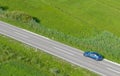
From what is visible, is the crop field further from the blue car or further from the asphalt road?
the blue car

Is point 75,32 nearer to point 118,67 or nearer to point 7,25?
point 7,25

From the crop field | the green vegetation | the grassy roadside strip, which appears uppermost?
the green vegetation

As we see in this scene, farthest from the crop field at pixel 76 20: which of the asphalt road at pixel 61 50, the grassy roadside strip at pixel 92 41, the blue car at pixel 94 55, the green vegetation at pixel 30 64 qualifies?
the green vegetation at pixel 30 64

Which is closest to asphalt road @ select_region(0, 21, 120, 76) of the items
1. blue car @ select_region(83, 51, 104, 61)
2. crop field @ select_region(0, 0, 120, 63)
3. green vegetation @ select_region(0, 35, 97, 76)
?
blue car @ select_region(83, 51, 104, 61)

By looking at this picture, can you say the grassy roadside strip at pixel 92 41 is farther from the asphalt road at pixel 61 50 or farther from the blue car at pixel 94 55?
the blue car at pixel 94 55

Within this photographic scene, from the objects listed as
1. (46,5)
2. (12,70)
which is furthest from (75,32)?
(12,70)

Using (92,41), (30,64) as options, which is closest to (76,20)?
(92,41)

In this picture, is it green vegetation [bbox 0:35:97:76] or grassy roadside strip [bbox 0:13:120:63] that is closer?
green vegetation [bbox 0:35:97:76]
